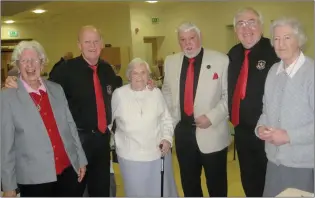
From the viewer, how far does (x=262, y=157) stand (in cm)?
261

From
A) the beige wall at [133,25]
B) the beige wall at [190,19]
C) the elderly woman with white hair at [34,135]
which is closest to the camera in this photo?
the elderly woman with white hair at [34,135]

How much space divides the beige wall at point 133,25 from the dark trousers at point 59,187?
7135 millimetres

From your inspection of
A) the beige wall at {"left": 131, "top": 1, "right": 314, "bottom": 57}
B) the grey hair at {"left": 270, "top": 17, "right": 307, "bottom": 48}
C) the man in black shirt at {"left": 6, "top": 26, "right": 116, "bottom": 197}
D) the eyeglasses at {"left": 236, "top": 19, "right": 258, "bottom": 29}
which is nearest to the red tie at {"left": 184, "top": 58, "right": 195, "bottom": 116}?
the eyeglasses at {"left": 236, "top": 19, "right": 258, "bottom": 29}

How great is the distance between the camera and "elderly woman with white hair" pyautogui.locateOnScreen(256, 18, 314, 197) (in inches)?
76.7

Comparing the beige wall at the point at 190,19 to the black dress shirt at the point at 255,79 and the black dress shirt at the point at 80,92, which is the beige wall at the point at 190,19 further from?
the black dress shirt at the point at 80,92

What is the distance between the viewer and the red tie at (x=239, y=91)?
2596 millimetres

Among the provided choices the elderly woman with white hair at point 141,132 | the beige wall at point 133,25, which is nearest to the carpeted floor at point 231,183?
the elderly woman with white hair at point 141,132

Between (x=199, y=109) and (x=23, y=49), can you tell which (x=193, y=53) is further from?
(x=23, y=49)

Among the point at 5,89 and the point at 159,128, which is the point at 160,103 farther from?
the point at 5,89

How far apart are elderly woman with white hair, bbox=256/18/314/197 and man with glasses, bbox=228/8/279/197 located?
41 cm

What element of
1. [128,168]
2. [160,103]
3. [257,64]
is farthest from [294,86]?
[128,168]

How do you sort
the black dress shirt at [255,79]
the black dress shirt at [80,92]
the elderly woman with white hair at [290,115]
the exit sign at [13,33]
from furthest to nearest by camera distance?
the exit sign at [13,33] < the black dress shirt at [80,92] < the black dress shirt at [255,79] < the elderly woman with white hair at [290,115]

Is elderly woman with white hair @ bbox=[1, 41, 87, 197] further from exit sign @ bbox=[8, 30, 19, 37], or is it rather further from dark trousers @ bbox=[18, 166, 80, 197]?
exit sign @ bbox=[8, 30, 19, 37]

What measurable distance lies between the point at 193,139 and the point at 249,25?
37.3 inches
